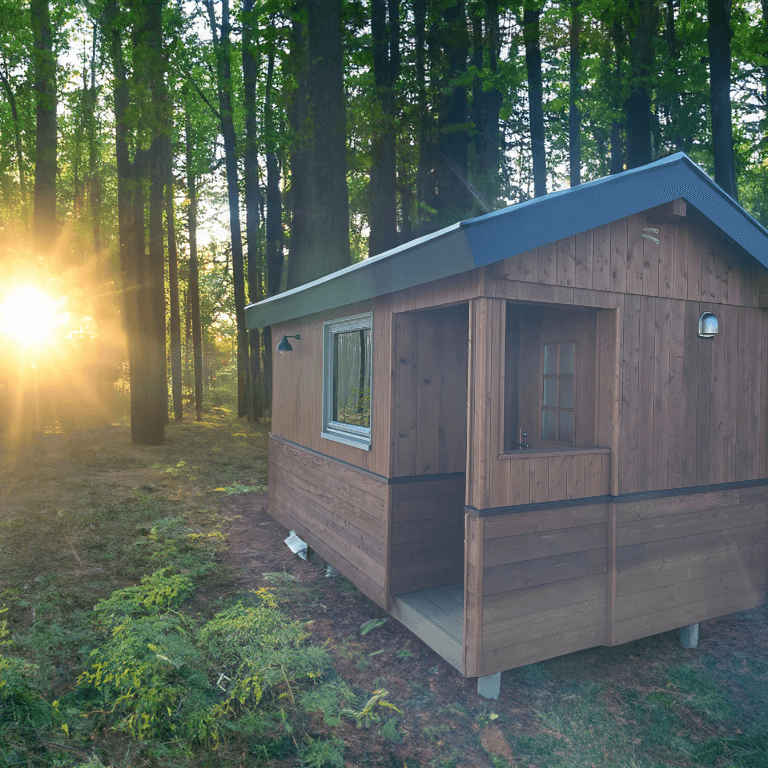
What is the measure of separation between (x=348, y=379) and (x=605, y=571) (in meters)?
2.89

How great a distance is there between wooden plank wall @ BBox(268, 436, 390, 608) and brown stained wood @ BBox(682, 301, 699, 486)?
2.26 meters

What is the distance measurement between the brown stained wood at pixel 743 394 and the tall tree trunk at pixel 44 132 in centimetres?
1250

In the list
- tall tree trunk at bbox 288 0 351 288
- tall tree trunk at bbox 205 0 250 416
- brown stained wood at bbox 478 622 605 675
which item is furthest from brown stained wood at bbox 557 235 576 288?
tall tree trunk at bbox 205 0 250 416

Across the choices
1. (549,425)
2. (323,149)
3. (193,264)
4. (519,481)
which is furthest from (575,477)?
(193,264)

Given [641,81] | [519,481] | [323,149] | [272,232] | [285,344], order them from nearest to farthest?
1. [519,481]
2. [285,344]
3. [323,149]
4. [641,81]
5. [272,232]

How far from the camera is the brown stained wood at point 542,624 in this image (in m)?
3.53

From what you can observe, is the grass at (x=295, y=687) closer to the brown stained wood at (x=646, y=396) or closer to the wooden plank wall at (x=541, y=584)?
the wooden plank wall at (x=541, y=584)

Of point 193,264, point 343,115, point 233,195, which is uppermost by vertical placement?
point 233,195

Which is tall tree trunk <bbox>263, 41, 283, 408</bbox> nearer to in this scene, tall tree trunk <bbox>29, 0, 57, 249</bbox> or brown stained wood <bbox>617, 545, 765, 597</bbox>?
tall tree trunk <bbox>29, 0, 57, 249</bbox>

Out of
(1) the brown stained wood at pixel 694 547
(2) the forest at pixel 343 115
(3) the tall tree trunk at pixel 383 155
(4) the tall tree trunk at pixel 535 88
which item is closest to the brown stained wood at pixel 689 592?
(1) the brown stained wood at pixel 694 547

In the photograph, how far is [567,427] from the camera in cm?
478

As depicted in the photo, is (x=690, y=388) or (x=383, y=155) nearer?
(x=690, y=388)

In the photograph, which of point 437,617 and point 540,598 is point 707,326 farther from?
point 437,617

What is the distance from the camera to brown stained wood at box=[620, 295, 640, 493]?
156 inches
